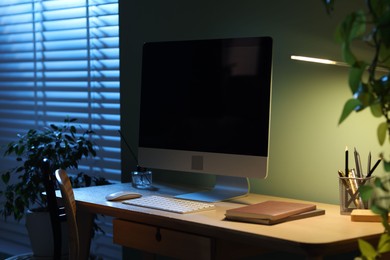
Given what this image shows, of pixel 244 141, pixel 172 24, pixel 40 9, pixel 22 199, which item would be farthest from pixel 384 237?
pixel 40 9

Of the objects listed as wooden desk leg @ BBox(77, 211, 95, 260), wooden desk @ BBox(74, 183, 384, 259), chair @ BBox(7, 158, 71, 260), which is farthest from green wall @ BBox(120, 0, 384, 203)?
chair @ BBox(7, 158, 71, 260)

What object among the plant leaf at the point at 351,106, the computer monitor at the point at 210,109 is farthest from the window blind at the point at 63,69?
the plant leaf at the point at 351,106

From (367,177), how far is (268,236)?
1.40 feet

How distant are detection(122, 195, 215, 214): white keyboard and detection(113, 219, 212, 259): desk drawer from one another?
71 millimetres

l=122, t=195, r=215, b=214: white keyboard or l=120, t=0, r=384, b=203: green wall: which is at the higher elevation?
l=120, t=0, r=384, b=203: green wall

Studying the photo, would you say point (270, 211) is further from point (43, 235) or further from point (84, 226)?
point (43, 235)

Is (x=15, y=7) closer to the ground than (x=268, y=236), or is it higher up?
higher up

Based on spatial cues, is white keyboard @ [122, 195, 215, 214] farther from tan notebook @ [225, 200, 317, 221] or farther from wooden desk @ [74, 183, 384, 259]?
tan notebook @ [225, 200, 317, 221]

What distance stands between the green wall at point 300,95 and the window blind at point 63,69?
0.66m

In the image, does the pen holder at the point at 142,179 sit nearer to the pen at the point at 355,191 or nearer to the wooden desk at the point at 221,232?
the wooden desk at the point at 221,232

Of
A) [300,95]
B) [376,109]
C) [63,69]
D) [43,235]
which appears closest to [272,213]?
[300,95]

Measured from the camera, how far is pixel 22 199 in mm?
3158

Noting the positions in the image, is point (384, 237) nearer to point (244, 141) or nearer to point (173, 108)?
point (244, 141)

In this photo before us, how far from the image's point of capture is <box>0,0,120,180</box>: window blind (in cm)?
322
